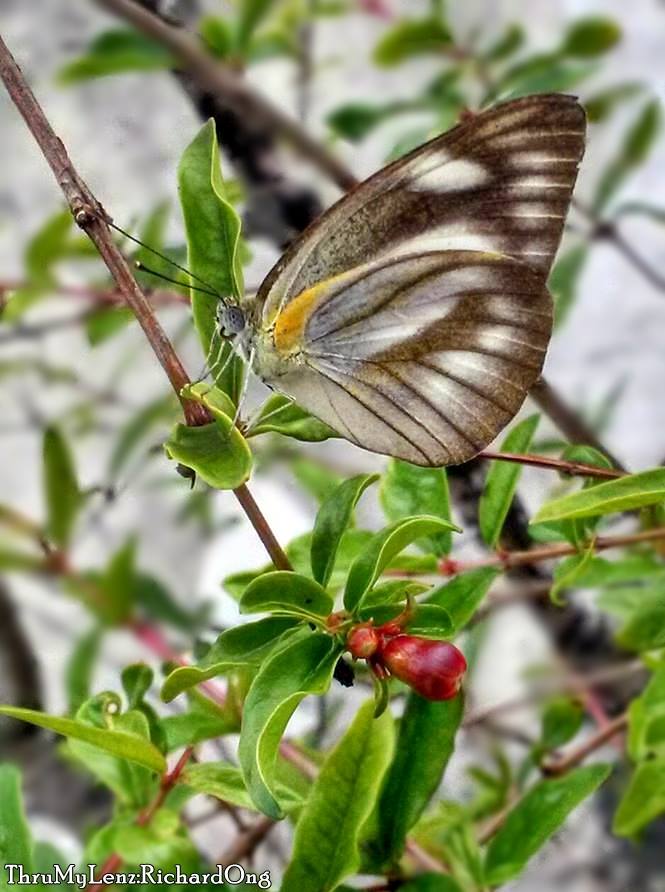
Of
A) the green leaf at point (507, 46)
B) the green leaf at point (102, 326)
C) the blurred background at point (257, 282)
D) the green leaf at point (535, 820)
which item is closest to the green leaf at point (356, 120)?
the blurred background at point (257, 282)

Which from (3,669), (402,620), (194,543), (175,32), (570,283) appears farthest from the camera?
(194,543)

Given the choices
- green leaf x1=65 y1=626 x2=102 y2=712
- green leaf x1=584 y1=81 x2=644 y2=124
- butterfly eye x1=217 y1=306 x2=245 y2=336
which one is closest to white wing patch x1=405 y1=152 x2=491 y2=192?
butterfly eye x1=217 y1=306 x2=245 y2=336

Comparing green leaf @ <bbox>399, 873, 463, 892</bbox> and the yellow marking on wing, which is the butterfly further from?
green leaf @ <bbox>399, 873, 463, 892</bbox>

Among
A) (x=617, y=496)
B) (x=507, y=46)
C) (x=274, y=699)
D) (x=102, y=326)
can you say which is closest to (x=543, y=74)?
(x=507, y=46)

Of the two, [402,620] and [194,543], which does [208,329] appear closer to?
[402,620]

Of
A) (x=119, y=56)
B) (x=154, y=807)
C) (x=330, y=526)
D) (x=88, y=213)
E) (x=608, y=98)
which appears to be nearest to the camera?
(x=88, y=213)

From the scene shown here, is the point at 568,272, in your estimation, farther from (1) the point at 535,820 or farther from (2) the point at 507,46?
(1) the point at 535,820

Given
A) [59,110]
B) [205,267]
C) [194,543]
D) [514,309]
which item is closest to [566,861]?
[194,543]
